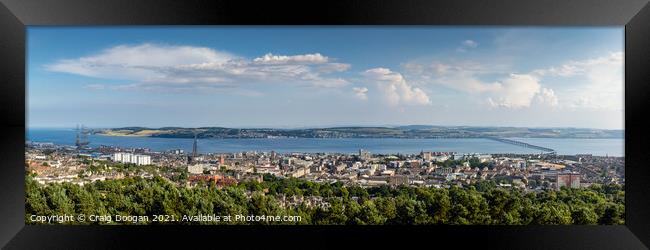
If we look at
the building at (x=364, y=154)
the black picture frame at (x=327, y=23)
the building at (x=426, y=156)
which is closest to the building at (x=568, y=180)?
the building at (x=426, y=156)

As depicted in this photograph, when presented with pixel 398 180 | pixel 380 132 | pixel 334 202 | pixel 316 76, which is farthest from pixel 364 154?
pixel 316 76

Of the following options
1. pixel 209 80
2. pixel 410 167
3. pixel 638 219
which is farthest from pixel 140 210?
pixel 638 219

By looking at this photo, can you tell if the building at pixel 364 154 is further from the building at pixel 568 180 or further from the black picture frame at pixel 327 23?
the black picture frame at pixel 327 23

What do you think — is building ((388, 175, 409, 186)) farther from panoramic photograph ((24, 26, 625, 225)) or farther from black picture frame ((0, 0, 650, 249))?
black picture frame ((0, 0, 650, 249))

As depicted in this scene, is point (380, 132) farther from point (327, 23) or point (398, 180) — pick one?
point (327, 23)

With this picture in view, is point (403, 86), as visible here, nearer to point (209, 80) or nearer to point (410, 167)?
point (410, 167)

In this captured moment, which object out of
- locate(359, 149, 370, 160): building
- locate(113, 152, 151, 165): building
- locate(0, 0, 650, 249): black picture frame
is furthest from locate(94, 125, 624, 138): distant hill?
locate(0, 0, 650, 249): black picture frame
